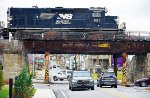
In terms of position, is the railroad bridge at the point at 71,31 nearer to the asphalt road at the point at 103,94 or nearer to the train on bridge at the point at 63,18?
the train on bridge at the point at 63,18

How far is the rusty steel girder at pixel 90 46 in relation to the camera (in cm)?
6275

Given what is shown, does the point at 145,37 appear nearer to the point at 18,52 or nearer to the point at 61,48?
the point at 61,48

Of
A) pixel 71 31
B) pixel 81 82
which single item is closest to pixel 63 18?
pixel 71 31

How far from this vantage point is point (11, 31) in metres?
62.3

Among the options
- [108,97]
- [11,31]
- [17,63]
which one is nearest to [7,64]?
[17,63]

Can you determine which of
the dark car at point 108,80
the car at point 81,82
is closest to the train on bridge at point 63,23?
the dark car at point 108,80

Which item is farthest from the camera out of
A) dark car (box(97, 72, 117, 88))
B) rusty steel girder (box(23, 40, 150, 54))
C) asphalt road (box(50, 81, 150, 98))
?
rusty steel girder (box(23, 40, 150, 54))

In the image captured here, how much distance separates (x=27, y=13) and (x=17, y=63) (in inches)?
284

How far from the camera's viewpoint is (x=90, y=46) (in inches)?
2482

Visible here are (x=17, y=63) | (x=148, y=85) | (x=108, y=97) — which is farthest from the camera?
(x=17, y=63)

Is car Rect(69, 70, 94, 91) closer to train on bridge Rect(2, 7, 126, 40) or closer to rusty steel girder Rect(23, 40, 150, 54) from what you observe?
train on bridge Rect(2, 7, 126, 40)

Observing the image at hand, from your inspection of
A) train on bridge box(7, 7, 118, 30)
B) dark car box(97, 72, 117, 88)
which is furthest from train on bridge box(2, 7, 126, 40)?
dark car box(97, 72, 117, 88)

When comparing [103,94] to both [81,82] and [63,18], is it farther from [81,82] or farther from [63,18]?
[63,18]

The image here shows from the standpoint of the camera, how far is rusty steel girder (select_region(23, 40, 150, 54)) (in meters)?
62.8
